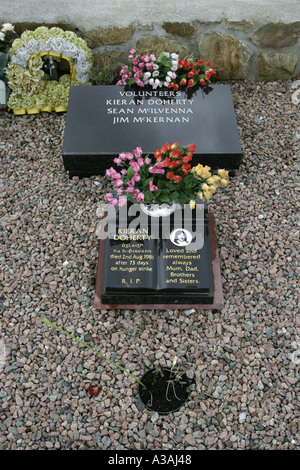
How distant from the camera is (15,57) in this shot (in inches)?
188

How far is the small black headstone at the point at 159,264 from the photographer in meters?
3.47

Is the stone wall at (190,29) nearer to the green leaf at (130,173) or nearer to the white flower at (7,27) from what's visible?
the white flower at (7,27)

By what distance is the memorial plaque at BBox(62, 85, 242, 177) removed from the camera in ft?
14.0

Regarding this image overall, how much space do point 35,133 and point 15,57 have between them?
0.82 m

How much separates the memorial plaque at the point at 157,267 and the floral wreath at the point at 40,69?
2.14 m

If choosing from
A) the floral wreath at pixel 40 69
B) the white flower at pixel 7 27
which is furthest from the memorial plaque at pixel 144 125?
the white flower at pixel 7 27

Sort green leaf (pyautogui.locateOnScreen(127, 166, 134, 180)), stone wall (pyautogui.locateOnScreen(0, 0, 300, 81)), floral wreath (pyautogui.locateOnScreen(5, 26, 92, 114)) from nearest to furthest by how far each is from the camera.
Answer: green leaf (pyautogui.locateOnScreen(127, 166, 134, 180)) < floral wreath (pyautogui.locateOnScreen(5, 26, 92, 114)) < stone wall (pyautogui.locateOnScreen(0, 0, 300, 81))

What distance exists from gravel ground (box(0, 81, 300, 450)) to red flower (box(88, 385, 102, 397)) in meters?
0.04

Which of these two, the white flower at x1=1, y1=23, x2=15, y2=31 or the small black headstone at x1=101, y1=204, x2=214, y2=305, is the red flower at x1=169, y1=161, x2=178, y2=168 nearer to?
the small black headstone at x1=101, y1=204, x2=214, y2=305

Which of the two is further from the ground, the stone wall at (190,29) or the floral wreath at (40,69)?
the stone wall at (190,29)

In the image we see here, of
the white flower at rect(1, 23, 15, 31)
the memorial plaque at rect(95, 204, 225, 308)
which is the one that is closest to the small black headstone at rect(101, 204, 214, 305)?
the memorial plaque at rect(95, 204, 225, 308)

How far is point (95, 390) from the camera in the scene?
3.20 metres

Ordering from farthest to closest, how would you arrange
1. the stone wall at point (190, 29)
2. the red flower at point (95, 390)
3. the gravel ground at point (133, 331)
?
the stone wall at point (190, 29) < the red flower at point (95, 390) < the gravel ground at point (133, 331)

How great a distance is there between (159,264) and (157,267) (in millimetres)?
29
